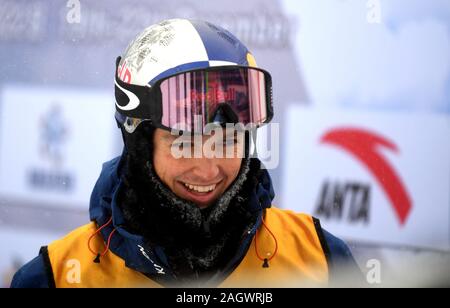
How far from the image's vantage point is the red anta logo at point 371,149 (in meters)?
2.57

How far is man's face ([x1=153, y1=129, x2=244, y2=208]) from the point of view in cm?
168

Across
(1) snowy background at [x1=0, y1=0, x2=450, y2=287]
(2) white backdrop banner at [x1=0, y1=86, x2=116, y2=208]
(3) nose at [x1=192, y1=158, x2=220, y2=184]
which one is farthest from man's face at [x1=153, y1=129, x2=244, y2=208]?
(2) white backdrop banner at [x1=0, y1=86, x2=116, y2=208]


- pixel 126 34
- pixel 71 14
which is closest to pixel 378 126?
pixel 126 34

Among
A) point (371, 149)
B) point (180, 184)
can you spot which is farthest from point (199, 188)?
point (371, 149)

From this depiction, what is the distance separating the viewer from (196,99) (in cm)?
163

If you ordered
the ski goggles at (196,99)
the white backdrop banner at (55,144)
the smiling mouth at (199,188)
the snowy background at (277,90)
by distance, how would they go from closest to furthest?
the ski goggles at (196,99), the smiling mouth at (199,188), the snowy background at (277,90), the white backdrop banner at (55,144)

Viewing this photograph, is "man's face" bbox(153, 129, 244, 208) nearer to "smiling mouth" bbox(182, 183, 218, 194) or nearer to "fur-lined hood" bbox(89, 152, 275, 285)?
"smiling mouth" bbox(182, 183, 218, 194)

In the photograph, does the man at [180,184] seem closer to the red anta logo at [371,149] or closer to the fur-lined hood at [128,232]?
the fur-lined hood at [128,232]

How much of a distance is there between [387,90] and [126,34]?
1112 millimetres

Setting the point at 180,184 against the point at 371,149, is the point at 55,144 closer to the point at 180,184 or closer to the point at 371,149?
the point at 180,184

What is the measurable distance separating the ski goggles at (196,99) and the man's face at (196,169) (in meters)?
0.05

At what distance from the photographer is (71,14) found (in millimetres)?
2549

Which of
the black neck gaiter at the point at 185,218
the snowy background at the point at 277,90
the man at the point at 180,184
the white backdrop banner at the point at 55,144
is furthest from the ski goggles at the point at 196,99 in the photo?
the white backdrop banner at the point at 55,144

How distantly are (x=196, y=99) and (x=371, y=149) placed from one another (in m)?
1.20
